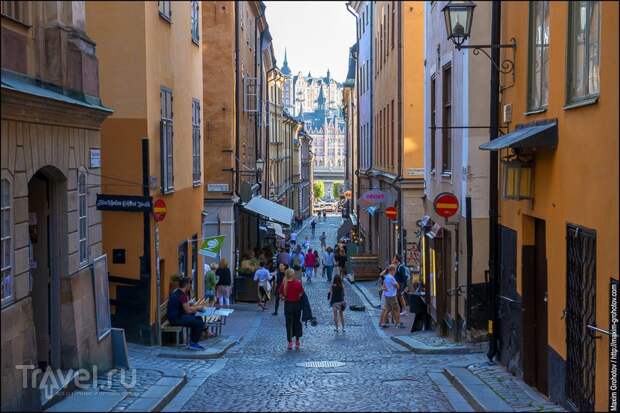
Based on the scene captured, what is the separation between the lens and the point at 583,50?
9.16 m

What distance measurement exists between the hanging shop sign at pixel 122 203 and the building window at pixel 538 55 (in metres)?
5.86

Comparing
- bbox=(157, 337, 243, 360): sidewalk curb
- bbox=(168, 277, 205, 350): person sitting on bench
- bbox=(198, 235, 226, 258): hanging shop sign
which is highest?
bbox=(198, 235, 226, 258): hanging shop sign

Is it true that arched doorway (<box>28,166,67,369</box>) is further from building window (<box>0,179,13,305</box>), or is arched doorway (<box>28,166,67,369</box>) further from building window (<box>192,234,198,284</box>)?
building window (<box>192,234,198,284</box>)

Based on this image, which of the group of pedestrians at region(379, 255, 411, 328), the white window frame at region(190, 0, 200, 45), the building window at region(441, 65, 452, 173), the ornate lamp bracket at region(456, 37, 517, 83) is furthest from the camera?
the group of pedestrians at region(379, 255, 411, 328)

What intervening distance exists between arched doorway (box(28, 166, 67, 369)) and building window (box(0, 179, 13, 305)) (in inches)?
76.5

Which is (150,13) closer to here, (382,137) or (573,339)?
(573,339)

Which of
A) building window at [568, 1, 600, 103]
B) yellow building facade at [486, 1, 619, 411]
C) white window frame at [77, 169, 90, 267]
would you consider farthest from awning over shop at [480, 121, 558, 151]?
white window frame at [77, 169, 90, 267]

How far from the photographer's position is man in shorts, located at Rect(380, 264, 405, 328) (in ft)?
68.1

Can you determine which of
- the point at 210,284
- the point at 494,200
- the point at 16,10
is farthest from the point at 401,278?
the point at 16,10

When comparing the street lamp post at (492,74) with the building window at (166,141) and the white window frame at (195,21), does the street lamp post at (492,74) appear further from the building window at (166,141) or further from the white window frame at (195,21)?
the white window frame at (195,21)

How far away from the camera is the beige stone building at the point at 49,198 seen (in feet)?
29.8

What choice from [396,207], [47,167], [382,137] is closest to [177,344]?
[47,167]

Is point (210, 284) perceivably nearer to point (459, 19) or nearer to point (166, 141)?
point (166, 141)

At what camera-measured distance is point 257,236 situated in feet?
137
